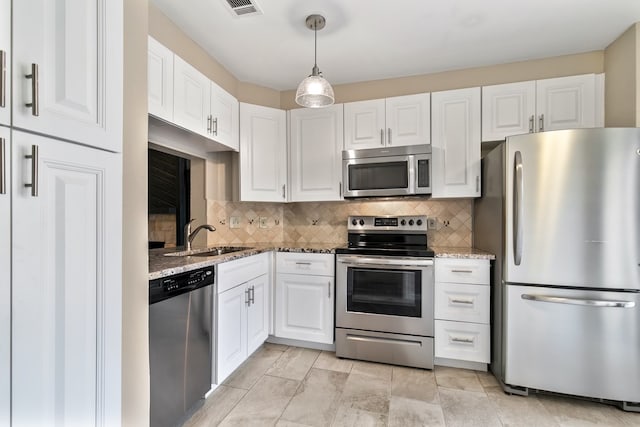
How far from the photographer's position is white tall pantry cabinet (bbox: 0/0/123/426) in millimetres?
702

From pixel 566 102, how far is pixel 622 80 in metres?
0.32

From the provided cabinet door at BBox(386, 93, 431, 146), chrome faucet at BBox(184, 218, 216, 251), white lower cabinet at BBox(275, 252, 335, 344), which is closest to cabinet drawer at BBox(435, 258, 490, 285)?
white lower cabinet at BBox(275, 252, 335, 344)

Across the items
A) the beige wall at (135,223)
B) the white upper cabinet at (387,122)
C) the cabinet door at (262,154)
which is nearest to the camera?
the beige wall at (135,223)

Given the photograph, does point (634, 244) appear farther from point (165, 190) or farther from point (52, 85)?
point (165, 190)

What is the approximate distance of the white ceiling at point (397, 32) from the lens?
1844 millimetres

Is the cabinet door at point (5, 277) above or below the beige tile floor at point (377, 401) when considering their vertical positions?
above

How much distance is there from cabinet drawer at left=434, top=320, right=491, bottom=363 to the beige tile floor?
0.42 feet

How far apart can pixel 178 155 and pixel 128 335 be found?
1.74m

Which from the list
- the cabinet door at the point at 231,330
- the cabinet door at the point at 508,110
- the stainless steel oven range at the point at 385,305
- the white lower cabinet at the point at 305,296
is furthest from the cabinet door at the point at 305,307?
the cabinet door at the point at 508,110

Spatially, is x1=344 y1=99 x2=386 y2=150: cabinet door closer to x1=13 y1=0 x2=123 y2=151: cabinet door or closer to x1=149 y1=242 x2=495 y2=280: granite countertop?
x1=149 y1=242 x2=495 y2=280: granite countertop

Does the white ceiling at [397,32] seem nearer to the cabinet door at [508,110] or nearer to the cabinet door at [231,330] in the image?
the cabinet door at [508,110]

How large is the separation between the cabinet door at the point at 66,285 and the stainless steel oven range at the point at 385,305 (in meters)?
1.76

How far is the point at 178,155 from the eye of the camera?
8.11 feet

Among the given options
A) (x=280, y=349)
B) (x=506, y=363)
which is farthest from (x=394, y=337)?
(x=280, y=349)
